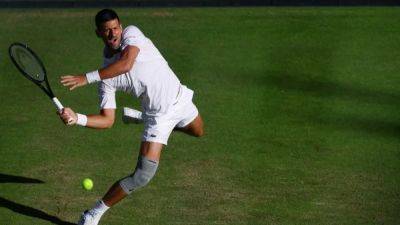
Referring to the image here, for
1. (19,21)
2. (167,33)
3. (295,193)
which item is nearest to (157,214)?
(295,193)

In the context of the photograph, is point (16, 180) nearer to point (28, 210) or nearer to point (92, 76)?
point (28, 210)

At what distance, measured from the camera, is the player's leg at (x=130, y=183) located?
10422mm

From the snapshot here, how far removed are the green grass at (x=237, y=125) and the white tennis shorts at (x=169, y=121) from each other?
0.86 metres

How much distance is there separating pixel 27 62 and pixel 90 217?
71.4 inches

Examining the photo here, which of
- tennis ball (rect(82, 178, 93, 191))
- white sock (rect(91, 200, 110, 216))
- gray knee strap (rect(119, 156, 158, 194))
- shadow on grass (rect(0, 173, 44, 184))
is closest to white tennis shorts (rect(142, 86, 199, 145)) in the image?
gray knee strap (rect(119, 156, 158, 194))

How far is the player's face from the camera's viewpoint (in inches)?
407

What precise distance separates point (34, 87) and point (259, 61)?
3797 millimetres

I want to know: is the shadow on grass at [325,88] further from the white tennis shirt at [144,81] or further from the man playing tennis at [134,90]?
the white tennis shirt at [144,81]

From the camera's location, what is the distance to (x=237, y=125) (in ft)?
45.8

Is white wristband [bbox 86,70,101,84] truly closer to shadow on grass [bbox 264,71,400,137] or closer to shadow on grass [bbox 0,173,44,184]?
shadow on grass [bbox 0,173,44,184]

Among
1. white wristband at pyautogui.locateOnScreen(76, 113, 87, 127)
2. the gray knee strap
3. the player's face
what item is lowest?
the gray knee strap

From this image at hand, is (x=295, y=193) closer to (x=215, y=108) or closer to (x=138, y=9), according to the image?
(x=215, y=108)

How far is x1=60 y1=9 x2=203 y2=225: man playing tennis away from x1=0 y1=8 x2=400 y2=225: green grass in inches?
22.1

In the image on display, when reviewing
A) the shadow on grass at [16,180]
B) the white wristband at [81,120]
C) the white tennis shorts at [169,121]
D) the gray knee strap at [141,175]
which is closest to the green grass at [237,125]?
the shadow on grass at [16,180]
